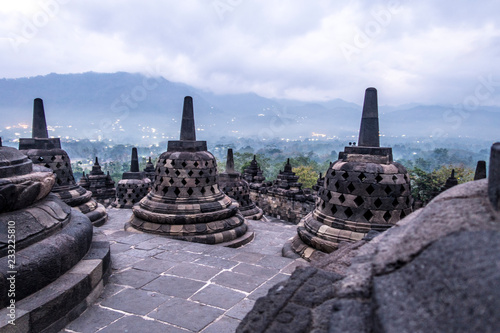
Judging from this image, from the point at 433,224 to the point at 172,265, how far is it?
3679 mm

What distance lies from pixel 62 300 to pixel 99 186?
50.4ft

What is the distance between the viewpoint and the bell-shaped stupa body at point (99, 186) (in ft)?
49.6

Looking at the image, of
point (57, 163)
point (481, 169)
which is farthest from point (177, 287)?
point (481, 169)

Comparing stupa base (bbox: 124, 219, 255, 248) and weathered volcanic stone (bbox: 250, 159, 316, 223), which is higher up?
Answer: stupa base (bbox: 124, 219, 255, 248)

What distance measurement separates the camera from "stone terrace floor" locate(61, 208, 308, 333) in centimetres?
286

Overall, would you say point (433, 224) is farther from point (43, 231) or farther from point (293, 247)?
point (293, 247)

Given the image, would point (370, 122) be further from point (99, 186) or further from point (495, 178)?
point (99, 186)

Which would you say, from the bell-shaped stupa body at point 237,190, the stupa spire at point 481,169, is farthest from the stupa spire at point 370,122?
the bell-shaped stupa body at point 237,190

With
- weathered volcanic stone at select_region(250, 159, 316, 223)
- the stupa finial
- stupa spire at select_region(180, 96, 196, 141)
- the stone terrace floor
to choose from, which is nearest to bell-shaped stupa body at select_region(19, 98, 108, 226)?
stupa spire at select_region(180, 96, 196, 141)

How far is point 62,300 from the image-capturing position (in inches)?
107

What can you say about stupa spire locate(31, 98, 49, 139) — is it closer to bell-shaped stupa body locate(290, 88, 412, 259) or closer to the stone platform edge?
the stone platform edge

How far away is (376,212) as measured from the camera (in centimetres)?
487

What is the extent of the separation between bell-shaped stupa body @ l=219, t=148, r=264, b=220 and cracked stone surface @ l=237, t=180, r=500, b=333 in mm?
9548

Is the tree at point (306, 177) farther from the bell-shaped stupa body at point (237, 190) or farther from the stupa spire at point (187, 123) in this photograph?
the stupa spire at point (187, 123)
